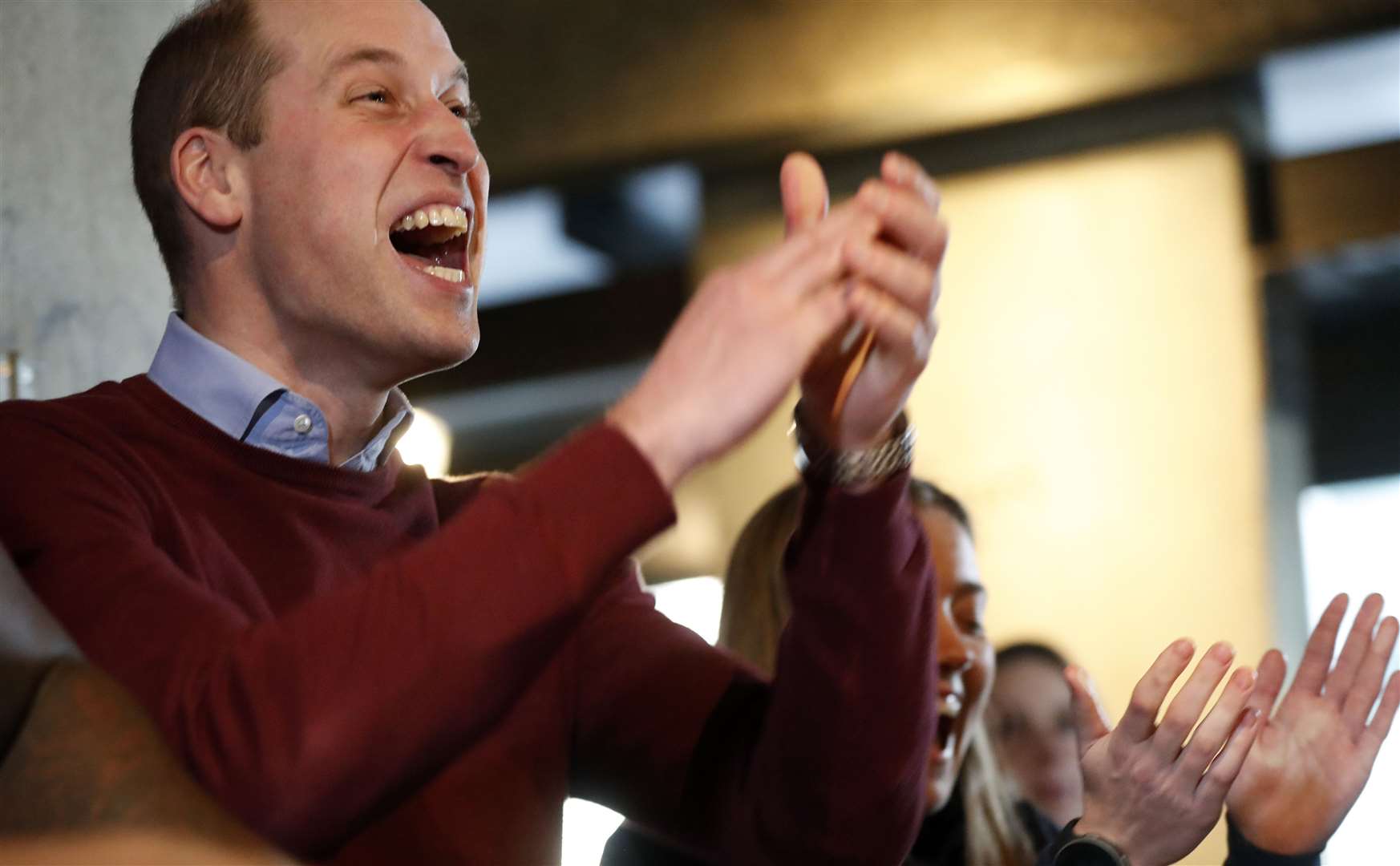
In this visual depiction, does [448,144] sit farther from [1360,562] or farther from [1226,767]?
[1360,562]

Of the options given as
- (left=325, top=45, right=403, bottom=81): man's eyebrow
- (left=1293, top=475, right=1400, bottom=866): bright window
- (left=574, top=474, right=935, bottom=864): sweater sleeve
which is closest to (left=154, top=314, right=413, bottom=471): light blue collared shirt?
(left=325, top=45, right=403, bottom=81): man's eyebrow

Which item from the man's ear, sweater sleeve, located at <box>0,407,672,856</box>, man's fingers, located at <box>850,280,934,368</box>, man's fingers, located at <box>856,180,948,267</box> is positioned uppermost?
the man's ear

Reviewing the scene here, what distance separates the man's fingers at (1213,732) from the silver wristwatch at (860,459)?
464 millimetres

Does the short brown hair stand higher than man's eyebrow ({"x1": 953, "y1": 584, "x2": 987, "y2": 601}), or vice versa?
the short brown hair

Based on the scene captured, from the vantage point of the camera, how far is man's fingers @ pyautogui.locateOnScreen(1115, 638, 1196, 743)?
1.28m

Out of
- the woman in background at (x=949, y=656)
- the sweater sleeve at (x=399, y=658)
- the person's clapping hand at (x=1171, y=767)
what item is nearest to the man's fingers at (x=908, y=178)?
the sweater sleeve at (x=399, y=658)

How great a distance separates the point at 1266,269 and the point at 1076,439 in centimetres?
66

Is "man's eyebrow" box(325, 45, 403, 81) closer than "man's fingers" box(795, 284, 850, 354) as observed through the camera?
No

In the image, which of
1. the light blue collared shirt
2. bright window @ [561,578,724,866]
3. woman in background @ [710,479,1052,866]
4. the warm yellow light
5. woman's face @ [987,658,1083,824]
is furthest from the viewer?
the warm yellow light

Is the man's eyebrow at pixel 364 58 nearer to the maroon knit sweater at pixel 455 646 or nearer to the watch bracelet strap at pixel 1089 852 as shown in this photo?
the maroon knit sweater at pixel 455 646

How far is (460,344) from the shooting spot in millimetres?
1199

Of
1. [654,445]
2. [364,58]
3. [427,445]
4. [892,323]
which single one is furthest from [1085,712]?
[427,445]

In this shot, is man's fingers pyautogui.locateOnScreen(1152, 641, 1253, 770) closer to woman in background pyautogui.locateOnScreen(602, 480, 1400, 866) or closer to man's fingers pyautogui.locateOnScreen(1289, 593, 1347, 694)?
woman in background pyautogui.locateOnScreen(602, 480, 1400, 866)

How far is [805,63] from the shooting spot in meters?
4.18
